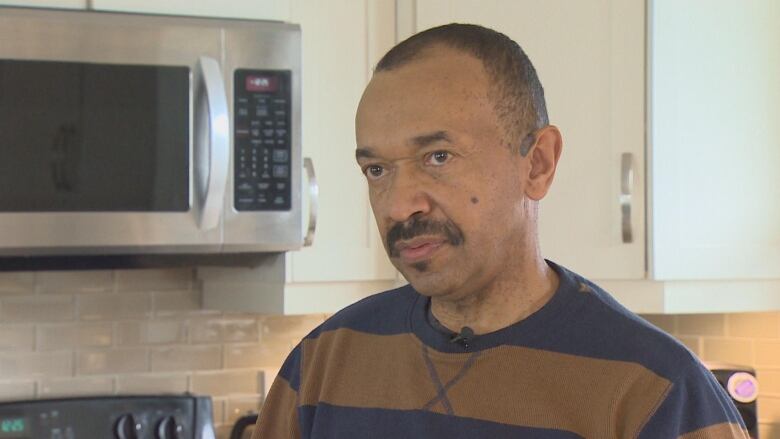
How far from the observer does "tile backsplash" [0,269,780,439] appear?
7.39ft

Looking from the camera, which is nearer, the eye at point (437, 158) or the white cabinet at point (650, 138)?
the eye at point (437, 158)

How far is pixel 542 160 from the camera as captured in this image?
1.14m

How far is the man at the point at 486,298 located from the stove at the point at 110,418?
1146 mm

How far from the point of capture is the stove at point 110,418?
2.19m

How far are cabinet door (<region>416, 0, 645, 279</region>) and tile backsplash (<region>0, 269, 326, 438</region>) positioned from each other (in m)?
0.62

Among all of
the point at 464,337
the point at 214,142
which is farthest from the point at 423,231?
the point at 214,142

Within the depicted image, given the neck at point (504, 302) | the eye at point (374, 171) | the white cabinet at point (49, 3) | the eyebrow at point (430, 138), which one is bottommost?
the neck at point (504, 302)

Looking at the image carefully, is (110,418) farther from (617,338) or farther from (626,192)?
(617,338)

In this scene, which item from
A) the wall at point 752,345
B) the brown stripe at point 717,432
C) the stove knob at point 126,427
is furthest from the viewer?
the wall at point 752,345

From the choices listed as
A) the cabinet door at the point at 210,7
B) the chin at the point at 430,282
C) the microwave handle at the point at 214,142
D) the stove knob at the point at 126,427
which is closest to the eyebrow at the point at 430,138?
the chin at the point at 430,282

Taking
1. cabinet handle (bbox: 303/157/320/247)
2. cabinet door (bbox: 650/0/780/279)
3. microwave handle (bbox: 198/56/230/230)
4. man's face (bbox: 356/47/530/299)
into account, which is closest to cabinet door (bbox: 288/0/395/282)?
cabinet handle (bbox: 303/157/320/247)

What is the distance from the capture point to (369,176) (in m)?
1.12

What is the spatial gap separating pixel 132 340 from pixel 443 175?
1.39 m

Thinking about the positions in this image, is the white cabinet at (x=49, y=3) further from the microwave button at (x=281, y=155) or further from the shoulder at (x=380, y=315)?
the shoulder at (x=380, y=315)
